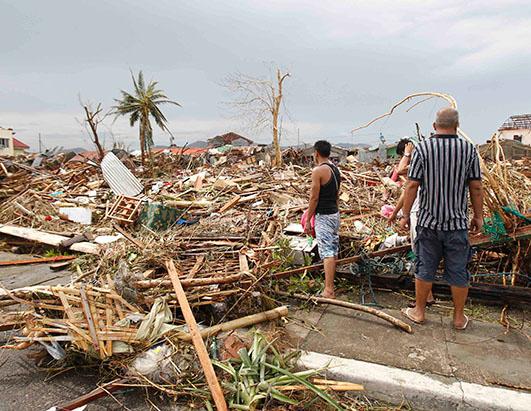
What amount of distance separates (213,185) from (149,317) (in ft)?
24.8

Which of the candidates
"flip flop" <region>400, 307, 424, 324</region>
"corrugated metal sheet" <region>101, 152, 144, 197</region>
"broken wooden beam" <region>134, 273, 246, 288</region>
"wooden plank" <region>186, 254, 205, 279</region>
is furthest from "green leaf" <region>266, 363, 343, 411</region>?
"corrugated metal sheet" <region>101, 152, 144, 197</region>

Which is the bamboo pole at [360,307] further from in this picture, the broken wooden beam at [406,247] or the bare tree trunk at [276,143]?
the bare tree trunk at [276,143]

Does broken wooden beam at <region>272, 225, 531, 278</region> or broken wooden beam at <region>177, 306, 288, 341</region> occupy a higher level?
broken wooden beam at <region>272, 225, 531, 278</region>

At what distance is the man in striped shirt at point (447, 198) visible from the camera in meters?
3.02

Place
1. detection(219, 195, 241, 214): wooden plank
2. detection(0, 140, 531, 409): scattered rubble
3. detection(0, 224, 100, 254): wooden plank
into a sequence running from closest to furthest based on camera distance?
detection(0, 140, 531, 409): scattered rubble, detection(0, 224, 100, 254): wooden plank, detection(219, 195, 241, 214): wooden plank

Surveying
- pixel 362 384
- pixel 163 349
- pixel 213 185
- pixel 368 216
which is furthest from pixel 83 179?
pixel 362 384

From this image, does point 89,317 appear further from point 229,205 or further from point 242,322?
point 229,205

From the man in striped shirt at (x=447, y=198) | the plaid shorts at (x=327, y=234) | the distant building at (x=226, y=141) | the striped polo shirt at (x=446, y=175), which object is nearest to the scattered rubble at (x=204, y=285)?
the plaid shorts at (x=327, y=234)

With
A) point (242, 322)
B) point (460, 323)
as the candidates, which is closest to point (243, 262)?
point (242, 322)

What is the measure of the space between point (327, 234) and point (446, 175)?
4.93ft

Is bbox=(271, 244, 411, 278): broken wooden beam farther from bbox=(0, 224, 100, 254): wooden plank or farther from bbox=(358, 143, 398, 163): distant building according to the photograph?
bbox=(358, 143, 398, 163): distant building

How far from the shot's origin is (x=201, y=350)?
9.01 ft

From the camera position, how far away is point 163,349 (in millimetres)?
2846

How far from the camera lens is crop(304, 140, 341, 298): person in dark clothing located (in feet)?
13.1
